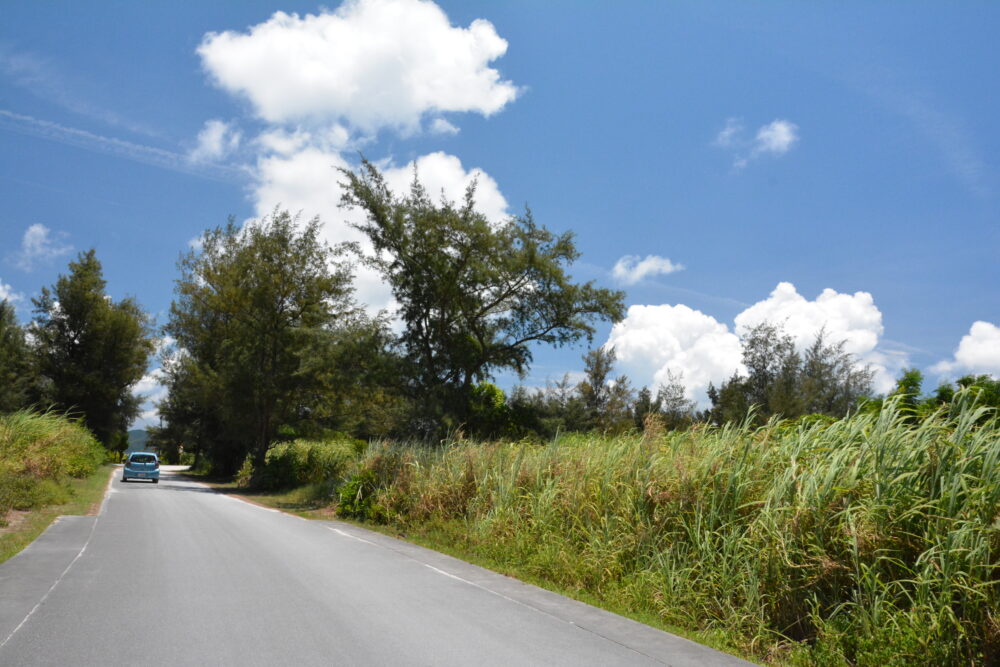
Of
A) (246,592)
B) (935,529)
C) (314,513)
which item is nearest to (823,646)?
(935,529)

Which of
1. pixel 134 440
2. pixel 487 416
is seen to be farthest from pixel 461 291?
pixel 134 440

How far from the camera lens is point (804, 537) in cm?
741

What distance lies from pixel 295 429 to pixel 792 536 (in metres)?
35.8

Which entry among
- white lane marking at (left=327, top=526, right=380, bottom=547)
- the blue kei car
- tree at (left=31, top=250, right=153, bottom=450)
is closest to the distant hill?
tree at (left=31, top=250, right=153, bottom=450)

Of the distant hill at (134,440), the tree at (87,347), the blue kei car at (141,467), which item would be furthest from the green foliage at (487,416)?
the distant hill at (134,440)

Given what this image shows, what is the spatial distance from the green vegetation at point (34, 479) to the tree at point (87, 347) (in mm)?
23280

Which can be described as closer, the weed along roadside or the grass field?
the weed along roadside

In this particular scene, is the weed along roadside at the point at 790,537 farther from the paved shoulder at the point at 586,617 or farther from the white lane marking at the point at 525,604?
the white lane marking at the point at 525,604

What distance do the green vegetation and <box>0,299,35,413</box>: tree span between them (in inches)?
552

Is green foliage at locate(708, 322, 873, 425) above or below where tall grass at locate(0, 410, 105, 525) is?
above

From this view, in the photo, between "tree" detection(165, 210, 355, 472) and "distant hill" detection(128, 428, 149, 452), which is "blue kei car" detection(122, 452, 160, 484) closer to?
"tree" detection(165, 210, 355, 472)

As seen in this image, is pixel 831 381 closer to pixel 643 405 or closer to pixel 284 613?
pixel 643 405

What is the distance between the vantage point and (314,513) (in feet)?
73.0

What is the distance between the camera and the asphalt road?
586cm
